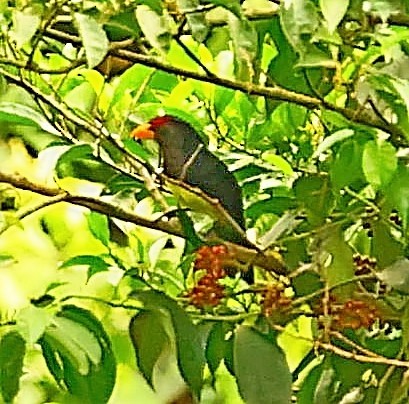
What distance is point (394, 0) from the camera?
785 mm

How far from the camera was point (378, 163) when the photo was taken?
774mm

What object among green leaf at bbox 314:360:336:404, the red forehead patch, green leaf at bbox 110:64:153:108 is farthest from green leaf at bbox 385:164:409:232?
the red forehead patch

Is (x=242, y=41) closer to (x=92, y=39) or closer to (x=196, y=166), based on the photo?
(x=92, y=39)

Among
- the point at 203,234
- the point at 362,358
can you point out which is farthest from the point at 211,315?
the point at 362,358

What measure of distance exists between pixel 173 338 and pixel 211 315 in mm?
120

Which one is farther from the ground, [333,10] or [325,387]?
[333,10]

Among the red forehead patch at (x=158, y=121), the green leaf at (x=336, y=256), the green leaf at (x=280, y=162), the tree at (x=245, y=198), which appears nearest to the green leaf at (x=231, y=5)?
the tree at (x=245, y=198)

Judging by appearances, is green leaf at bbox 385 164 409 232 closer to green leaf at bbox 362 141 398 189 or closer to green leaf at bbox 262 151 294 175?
green leaf at bbox 362 141 398 189

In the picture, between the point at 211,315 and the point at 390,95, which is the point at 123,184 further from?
the point at 390,95

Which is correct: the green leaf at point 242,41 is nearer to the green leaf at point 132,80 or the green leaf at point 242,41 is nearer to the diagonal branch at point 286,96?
the diagonal branch at point 286,96

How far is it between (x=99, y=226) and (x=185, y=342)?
0.30 m

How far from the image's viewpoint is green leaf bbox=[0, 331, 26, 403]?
771 millimetres

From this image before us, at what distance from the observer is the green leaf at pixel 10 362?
0.77m

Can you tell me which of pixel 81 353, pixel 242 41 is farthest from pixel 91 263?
pixel 242 41
